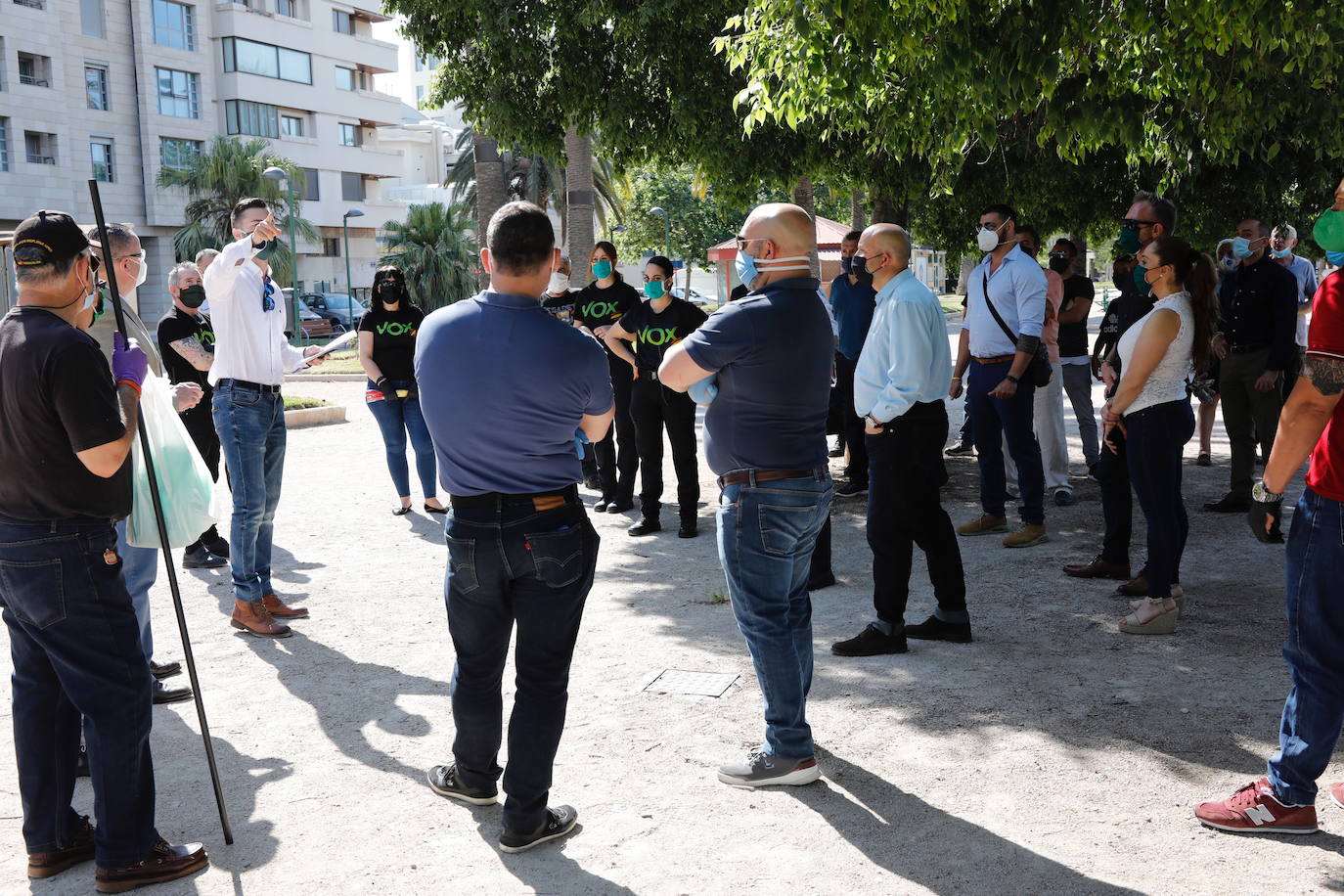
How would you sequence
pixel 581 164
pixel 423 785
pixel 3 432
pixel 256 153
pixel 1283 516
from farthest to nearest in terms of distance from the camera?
pixel 256 153
pixel 581 164
pixel 1283 516
pixel 423 785
pixel 3 432

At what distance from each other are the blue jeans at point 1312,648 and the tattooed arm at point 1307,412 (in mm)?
119

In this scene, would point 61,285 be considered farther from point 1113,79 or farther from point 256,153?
point 256,153

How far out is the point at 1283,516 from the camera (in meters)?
8.35

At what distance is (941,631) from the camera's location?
578cm

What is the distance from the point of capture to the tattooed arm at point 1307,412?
11.3 feet

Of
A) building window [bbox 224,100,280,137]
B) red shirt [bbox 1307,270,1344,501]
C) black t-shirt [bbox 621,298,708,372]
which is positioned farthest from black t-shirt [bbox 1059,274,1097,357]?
building window [bbox 224,100,280,137]

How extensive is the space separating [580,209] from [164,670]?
1019 cm

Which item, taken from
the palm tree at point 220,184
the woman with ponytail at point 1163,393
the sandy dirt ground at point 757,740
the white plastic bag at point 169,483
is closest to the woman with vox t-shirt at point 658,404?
the sandy dirt ground at point 757,740

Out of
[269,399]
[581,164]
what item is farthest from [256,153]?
[269,399]

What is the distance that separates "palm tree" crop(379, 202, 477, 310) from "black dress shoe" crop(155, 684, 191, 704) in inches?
1617

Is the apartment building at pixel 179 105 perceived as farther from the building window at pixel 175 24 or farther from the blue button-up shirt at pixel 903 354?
the blue button-up shirt at pixel 903 354

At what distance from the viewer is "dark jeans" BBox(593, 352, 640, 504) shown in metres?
9.38

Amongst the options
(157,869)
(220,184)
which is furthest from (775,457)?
(220,184)

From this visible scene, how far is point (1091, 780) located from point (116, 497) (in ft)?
11.0
